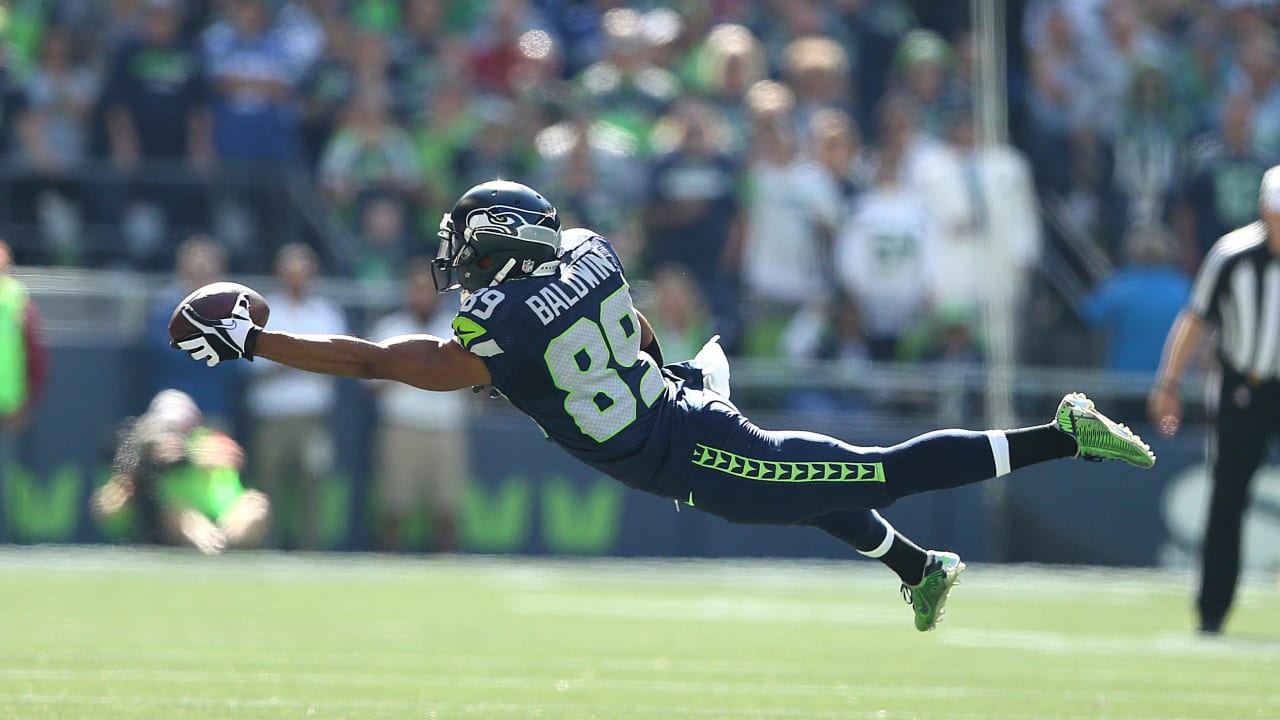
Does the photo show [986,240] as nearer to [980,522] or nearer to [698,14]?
[980,522]

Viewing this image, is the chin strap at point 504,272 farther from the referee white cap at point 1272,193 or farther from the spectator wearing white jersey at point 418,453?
the spectator wearing white jersey at point 418,453

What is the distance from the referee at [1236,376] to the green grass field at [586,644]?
0.42 metres

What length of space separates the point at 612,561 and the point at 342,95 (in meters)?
4.04

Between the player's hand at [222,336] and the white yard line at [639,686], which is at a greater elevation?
the player's hand at [222,336]

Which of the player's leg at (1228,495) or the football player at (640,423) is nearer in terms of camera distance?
the football player at (640,423)

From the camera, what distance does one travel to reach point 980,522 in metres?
14.2

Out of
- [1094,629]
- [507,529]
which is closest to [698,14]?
[507,529]

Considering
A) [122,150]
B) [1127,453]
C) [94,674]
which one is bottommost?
[94,674]

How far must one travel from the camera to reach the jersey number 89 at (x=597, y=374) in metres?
6.50

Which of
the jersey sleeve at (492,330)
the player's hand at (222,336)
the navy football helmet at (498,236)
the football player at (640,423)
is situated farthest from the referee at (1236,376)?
the player's hand at (222,336)

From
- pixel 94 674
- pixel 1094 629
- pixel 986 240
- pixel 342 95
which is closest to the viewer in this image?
pixel 94 674

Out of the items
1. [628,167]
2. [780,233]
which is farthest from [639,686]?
[628,167]

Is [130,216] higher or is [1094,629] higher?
[130,216]

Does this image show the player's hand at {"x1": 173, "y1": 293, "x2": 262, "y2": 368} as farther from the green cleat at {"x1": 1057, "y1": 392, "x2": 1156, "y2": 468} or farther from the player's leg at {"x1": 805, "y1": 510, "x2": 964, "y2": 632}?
the green cleat at {"x1": 1057, "y1": 392, "x2": 1156, "y2": 468}
